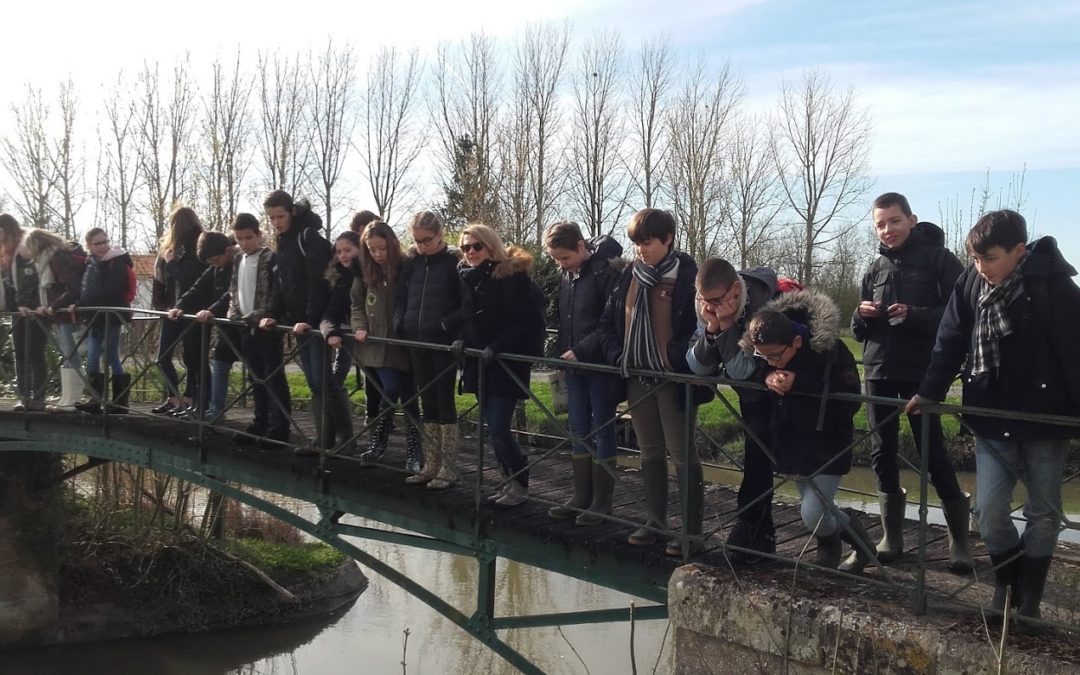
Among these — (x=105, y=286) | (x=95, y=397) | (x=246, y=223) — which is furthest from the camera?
(x=105, y=286)

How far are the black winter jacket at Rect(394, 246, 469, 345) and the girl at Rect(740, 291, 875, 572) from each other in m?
1.98

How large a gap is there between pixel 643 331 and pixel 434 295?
1.39 meters

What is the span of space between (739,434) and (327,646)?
10.3m

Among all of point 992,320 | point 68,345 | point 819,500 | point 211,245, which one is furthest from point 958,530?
point 68,345

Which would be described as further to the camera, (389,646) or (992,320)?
(389,646)

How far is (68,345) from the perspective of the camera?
8.00 m

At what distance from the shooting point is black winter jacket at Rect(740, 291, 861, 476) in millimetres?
3678

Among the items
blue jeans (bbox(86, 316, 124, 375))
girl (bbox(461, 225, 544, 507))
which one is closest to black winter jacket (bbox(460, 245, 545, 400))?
girl (bbox(461, 225, 544, 507))

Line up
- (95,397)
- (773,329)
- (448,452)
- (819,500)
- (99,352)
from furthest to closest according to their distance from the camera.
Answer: (99,352)
(95,397)
(448,452)
(819,500)
(773,329)

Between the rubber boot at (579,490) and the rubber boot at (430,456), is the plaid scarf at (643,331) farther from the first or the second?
the rubber boot at (430,456)

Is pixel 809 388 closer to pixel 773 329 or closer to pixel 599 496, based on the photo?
pixel 773 329

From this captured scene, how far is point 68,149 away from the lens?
85.6ft

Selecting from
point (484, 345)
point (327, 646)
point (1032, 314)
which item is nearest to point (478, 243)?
point (484, 345)

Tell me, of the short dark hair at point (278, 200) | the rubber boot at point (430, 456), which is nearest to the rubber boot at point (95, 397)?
the short dark hair at point (278, 200)
